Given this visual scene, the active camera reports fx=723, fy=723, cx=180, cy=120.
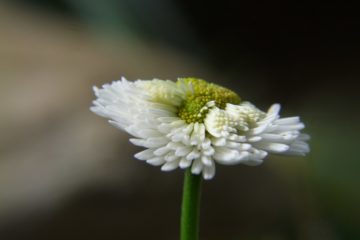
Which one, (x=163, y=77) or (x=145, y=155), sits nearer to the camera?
(x=145, y=155)

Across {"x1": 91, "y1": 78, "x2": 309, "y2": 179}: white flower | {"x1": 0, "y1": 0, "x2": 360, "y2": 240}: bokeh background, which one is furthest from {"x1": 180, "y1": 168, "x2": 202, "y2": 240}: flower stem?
{"x1": 0, "y1": 0, "x2": 360, "y2": 240}: bokeh background

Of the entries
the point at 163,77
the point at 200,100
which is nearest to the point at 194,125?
the point at 200,100

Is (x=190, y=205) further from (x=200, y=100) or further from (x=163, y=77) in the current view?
(x=163, y=77)

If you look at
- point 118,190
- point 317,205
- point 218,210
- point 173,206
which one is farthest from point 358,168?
point 118,190

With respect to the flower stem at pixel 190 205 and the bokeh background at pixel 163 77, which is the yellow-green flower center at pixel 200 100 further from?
the bokeh background at pixel 163 77

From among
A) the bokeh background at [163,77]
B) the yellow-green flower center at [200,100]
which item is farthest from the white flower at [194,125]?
the bokeh background at [163,77]

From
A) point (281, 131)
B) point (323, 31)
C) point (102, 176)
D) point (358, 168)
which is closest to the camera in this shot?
point (281, 131)

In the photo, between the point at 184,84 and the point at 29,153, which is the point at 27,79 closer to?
the point at 29,153
